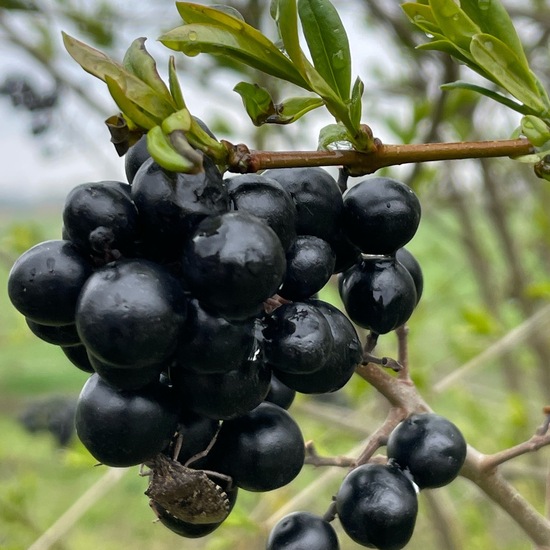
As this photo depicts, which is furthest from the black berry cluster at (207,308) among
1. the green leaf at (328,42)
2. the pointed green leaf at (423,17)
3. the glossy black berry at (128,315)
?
the pointed green leaf at (423,17)

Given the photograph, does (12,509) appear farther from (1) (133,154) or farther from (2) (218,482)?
(1) (133,154)

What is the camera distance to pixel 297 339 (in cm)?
80

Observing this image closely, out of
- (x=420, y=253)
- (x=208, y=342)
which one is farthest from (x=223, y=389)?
(x=420, y=253)

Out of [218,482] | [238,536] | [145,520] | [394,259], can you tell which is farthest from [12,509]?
[145,520]

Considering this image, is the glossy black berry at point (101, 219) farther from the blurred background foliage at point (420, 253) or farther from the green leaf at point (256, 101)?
the blurred background foliage at point (420, 253)

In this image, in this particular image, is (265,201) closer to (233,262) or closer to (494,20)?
(233,262)

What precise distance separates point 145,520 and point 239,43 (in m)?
4.57

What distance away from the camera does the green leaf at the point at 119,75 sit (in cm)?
76

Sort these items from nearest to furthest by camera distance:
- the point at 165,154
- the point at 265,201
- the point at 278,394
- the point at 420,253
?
the point at 165,154 < the point at 265,201 < the point at 278,394 < the point at 420,253

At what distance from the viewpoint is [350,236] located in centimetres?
95

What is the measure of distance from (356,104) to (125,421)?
445mm

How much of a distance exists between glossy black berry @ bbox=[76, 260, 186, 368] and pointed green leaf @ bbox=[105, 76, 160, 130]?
0.16m

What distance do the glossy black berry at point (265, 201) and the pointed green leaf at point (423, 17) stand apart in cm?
33

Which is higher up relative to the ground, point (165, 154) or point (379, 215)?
point (165, 154)
